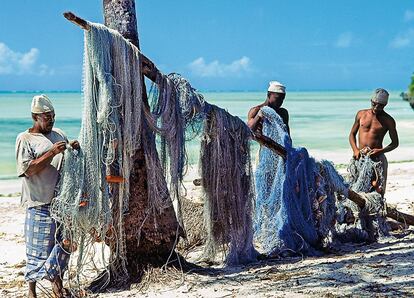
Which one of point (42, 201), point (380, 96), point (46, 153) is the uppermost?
point (380, 96)

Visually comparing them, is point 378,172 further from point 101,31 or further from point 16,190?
point 16,190

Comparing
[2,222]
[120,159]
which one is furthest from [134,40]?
[2,222]

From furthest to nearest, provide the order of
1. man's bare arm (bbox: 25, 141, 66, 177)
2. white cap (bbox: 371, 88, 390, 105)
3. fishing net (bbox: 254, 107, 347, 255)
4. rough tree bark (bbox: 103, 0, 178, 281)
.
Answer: white cap (bbox: 371, 88, 390, 105), fishing net (bbox: 254, 107, 347, 255), rough tree bark (bbox: 103, 0, 178, 281), man's bare arm (bbox: 25, 141, 66, 177)

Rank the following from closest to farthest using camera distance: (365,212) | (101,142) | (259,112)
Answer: (101,142) < (259,112) < (365,212)

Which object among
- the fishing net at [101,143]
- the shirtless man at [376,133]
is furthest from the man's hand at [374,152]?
the fishing net at [101,143]

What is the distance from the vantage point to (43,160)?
4.84 metres

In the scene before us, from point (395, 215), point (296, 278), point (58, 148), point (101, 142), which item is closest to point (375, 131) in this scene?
point (395, 215)

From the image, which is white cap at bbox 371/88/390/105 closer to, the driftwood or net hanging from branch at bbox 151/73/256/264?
the driftwood

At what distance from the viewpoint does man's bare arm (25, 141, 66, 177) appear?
483 centimetres

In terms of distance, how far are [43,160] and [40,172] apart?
172mm

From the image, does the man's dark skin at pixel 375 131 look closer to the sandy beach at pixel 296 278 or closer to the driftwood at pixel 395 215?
the driftwood at pixel 395 215

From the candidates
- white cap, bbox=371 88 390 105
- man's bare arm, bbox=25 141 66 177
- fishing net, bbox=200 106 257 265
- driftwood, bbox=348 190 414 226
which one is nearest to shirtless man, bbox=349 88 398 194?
white cap, bbox=371 88 390 105

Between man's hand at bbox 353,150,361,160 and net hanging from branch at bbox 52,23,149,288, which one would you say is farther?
man's hand at bbox 353,150,361,160

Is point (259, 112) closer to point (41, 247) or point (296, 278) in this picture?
point (296, 278)
